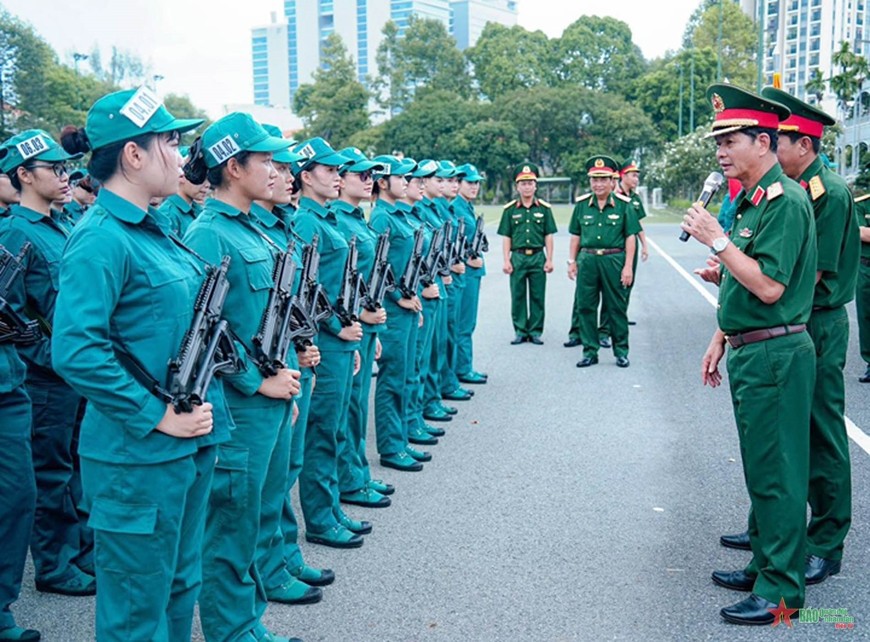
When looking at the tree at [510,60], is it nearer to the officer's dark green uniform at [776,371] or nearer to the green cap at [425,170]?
the green cap at [425,170]

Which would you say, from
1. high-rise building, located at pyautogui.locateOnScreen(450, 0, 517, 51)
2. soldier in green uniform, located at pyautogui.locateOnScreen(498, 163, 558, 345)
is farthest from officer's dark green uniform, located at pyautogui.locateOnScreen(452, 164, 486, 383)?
high-rise building, located at pyautogui.locateOnScreen(450, 0, 517, 51)

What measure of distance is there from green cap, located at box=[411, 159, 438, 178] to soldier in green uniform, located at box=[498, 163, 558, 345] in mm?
2556

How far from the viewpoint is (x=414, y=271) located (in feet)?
20.7

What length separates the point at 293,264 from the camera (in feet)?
12.3

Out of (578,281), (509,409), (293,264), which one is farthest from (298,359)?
(578,281)

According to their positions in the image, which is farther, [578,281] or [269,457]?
[578,281]

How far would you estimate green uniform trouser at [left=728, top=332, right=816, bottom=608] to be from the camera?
3895 millimetres

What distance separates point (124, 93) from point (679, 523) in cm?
363

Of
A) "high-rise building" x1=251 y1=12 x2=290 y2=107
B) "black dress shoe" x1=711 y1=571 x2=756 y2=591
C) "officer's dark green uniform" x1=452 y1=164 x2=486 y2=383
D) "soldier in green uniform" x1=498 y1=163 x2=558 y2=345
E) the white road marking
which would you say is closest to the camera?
"black dress shoe" x1=711 y1=571 x2=756 y2=591

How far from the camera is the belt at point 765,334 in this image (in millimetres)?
3912

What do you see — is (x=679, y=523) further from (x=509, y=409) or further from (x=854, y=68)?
(x=854, y=68)

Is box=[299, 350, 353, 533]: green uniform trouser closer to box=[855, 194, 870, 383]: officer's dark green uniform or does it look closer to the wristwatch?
the wristwatch

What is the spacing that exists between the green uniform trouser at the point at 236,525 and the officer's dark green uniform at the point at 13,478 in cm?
91

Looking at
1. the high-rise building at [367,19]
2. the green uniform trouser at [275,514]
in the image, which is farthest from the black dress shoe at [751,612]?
the high-rise building at [367,19]
